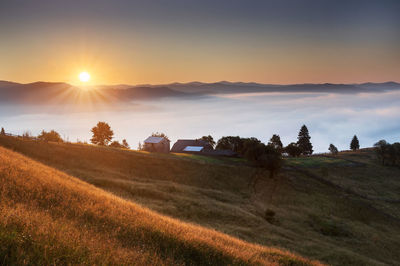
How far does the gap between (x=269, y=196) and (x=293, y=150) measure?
63.3m

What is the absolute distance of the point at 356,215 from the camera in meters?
48.2

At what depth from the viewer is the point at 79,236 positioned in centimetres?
852

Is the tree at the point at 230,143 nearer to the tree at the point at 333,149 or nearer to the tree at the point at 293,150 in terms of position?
the tree at the point at 293,150

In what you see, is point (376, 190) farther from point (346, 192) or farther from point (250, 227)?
point (250, 227)

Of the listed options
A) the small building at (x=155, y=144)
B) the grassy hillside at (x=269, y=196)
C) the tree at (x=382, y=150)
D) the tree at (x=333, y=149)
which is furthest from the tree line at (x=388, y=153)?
the small building at (x=155, y=144)

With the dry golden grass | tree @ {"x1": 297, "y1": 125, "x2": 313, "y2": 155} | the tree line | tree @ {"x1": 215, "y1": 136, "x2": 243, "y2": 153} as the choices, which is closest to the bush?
the dry golden grass

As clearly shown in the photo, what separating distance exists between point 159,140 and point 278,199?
46723 millimetres

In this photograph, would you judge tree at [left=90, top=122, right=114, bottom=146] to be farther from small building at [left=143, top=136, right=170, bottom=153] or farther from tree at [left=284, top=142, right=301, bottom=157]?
tree at [left=284, top=142, right=301, bottom=157]

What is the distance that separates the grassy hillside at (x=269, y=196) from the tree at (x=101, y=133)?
49.0 meters

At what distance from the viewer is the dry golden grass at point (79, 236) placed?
6.73 meters

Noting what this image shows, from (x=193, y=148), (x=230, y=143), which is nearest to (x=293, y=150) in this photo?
(x=230, y=143)

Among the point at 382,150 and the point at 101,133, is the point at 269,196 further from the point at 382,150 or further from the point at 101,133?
the point at 101,133

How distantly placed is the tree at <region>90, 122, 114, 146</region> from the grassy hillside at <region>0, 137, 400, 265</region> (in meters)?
49.0

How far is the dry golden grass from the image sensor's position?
673 centimetres
